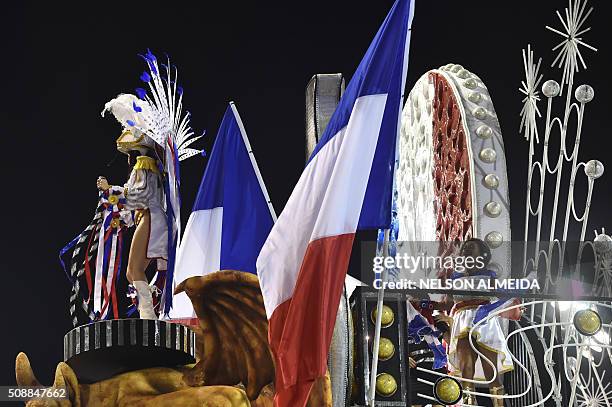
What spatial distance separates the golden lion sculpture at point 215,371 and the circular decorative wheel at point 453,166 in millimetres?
1488

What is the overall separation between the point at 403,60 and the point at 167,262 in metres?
1.52

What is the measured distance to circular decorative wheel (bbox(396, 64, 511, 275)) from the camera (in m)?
5.26

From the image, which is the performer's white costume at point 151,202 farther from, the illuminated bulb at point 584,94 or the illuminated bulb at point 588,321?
the illuminated bulb at point 584,94

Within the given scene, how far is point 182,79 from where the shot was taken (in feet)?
26.7

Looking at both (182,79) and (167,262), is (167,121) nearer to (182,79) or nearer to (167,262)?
(167,262)

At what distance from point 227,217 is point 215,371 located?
152 cm

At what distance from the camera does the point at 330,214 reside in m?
4.13

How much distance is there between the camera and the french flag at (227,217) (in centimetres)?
547

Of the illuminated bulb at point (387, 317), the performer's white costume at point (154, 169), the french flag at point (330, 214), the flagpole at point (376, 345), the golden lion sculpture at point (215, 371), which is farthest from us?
the performer's white costume at point (154, 169)

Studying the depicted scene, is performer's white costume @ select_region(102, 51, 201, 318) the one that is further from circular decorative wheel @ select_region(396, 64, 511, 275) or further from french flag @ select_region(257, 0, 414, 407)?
circular decorative wheel @ select_region(396, 64, 511, 275)

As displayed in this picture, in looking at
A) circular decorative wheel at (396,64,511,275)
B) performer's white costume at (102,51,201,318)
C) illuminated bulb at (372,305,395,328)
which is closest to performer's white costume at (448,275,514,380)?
circular decorative wheel at (396,64,511,275)


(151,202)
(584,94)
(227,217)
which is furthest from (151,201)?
(584,94)

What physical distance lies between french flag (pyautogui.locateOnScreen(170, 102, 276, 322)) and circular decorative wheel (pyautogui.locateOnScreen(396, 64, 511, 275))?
1171 millimetres

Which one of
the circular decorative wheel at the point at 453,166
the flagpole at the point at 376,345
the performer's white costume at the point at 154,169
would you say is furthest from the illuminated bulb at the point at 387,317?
the circular decorative wheel at the point at 453,166
